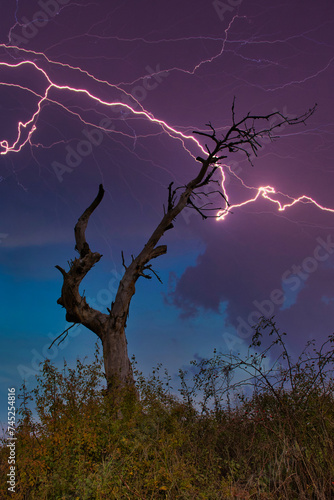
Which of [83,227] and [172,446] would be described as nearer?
[172,446]

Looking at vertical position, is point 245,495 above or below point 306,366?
below

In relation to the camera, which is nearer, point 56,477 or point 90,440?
point 56,477

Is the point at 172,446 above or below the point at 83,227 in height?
below

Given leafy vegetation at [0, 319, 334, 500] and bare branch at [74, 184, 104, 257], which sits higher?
bare branch at [74, 184, 104, 257]

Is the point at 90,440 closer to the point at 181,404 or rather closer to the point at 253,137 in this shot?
the point at 181,404

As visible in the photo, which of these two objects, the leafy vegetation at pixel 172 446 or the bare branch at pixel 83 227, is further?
the bare branch at pixel 83 227

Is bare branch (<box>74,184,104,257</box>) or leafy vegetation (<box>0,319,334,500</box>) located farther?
bare branch (<box>74,184,104,257</box>)

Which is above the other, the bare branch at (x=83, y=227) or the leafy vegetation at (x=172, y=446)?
the bare branch at (x=83, y=227)

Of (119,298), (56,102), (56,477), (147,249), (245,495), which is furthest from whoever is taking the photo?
(56,102)

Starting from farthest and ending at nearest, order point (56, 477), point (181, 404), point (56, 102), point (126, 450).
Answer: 1. point (56, 102)
2. point (181, 404)
3. point (126, 450)
4. point (56, 477)

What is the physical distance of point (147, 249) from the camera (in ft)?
32.1

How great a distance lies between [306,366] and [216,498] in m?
2.59

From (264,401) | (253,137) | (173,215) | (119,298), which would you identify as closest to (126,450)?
(264,401)

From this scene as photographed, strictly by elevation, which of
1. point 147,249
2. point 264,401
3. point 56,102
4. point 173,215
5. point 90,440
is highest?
point 56,102
